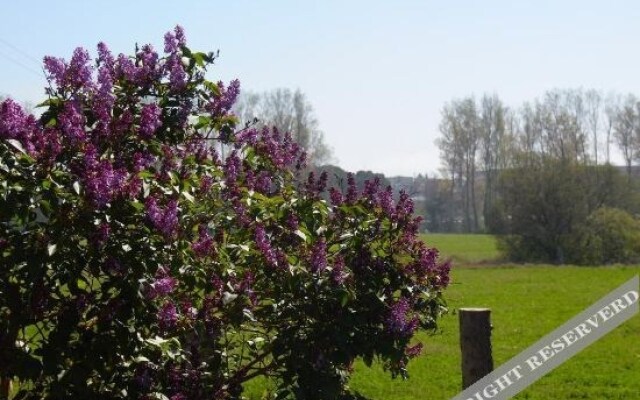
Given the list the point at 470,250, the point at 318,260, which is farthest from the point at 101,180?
the point at 470,250

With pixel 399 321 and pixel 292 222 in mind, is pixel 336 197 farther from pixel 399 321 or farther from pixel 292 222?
pixel 399 321

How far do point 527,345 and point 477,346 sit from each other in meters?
9.83

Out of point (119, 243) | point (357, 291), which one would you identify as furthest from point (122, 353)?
point (357, 291)

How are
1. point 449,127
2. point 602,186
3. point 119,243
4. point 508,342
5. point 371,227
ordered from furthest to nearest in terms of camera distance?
point 449,127 < point 602,186 < point 508,342 < point 371,227 < point 119,243

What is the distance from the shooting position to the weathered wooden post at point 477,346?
4711mm

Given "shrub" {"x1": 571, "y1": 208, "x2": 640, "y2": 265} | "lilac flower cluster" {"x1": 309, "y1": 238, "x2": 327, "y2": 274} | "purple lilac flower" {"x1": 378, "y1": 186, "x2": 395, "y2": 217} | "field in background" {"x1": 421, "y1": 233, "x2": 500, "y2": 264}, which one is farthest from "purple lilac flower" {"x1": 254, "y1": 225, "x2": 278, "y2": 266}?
"field in background" {"x1": 421, "y1": 233, "x2": 500, "y2": 264}

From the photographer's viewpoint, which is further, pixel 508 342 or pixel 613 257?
pixel 613 257

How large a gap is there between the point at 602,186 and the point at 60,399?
46.3 meters

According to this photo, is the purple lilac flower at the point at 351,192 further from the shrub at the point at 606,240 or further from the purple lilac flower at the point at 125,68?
the shrub at the point at 606,240

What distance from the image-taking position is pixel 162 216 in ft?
10.0

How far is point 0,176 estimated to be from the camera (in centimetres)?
283

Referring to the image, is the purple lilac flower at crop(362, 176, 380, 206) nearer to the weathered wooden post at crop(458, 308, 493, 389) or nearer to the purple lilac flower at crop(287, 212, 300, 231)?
the purple lilac flower at crop(287, 212, 300, 231)

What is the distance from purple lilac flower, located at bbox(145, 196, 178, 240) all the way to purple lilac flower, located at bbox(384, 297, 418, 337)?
1.30 metres

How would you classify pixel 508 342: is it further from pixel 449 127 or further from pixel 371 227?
pixel 449 127
